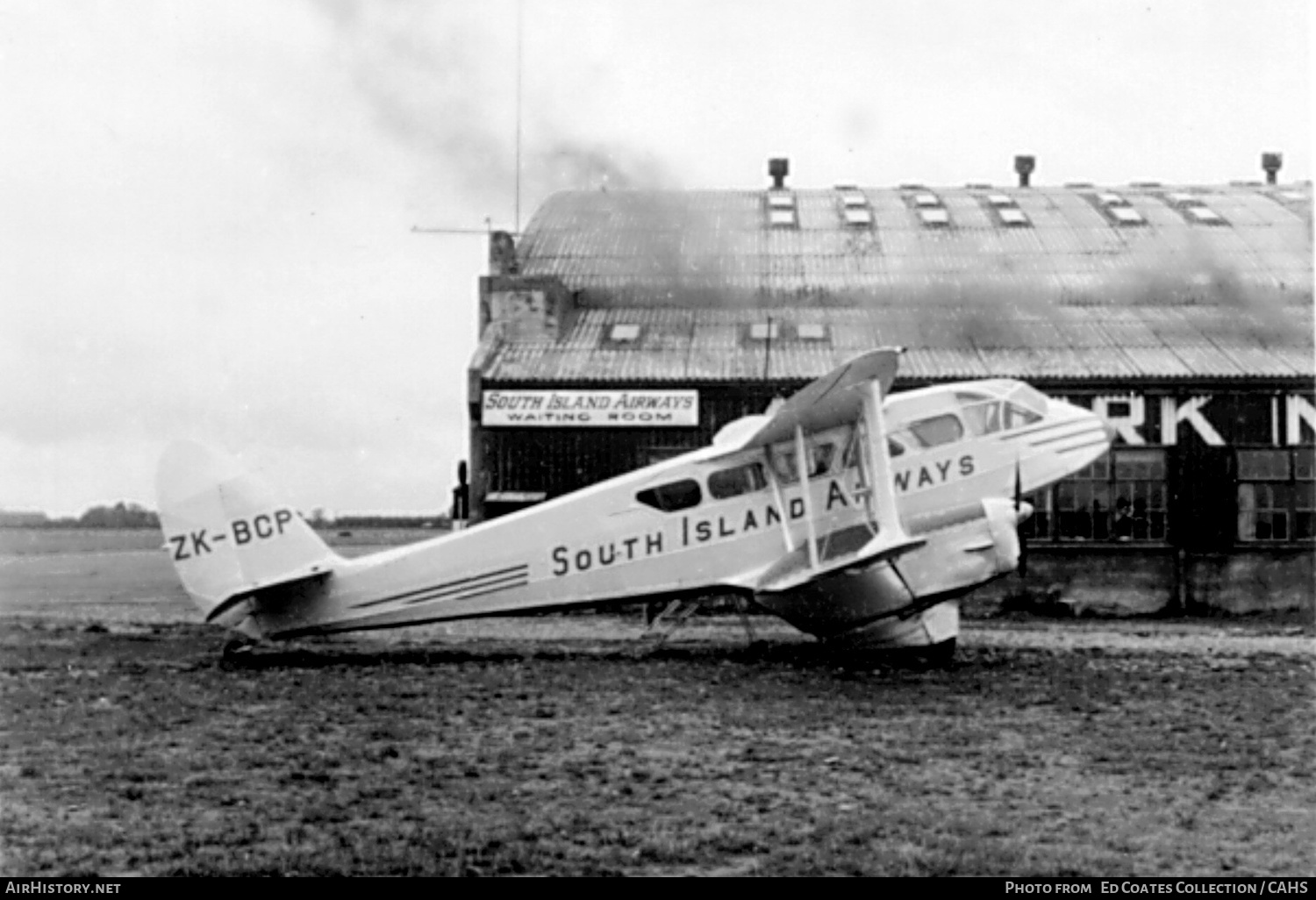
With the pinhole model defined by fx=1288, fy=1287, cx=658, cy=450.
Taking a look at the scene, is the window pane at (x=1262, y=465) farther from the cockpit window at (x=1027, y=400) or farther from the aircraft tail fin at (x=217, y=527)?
the aircraft tail fin at (x=217, y=527)

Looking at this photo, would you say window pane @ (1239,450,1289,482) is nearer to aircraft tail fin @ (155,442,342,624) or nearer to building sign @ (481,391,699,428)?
building sign @ (481,391,699,428)

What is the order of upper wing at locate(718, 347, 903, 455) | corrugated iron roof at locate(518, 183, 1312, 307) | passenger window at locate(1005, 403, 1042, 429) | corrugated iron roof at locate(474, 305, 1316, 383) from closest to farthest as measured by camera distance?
upper wing at locate(718, 347, 903, 455) → passenger window at locate(1005, 403, 1042, 429) → corrugated iron roof at locate(474, 305, 1316, 383) → corrugated iron roof at locate(518, 183, 1312, 307)

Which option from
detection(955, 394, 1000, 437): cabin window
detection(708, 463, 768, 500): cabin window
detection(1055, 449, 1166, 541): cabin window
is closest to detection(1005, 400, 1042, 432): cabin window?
detection(955, 394, 1000, 437): cabin window

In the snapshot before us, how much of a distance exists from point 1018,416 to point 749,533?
397 cm

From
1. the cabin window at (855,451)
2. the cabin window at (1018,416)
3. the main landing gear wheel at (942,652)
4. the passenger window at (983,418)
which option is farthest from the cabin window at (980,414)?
the main landing gear wheel at (942,652)

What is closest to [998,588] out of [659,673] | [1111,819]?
[659,673]

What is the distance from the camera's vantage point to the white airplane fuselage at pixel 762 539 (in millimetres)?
Result: 15586

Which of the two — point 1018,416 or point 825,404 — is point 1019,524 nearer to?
point 1018,416

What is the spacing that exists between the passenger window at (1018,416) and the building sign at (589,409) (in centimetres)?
971

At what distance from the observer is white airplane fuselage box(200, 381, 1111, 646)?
15.6 metres

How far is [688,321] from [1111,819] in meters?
21.6

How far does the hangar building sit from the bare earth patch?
917 cm

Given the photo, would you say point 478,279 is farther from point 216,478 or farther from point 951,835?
point 951,835

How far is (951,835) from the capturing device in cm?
723
